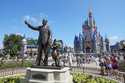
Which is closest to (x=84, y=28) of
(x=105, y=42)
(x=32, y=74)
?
(x=105, y=42)

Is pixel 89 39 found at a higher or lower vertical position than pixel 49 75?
higher

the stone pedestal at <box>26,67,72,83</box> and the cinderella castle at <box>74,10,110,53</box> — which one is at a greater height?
the cinderella castle at <box>74,10,110,53</box>

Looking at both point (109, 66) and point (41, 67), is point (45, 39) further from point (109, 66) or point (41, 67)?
point (109, 66)

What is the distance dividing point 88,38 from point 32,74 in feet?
327

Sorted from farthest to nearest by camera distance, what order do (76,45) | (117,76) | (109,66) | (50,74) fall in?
1. (76,45)
2. (109,66)
3. (117,76)
4. (50,74)

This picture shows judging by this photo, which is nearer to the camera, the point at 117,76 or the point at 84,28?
the point at 117,76

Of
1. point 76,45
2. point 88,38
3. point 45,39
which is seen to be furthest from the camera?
point 76,45

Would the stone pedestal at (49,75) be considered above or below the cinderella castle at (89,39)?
below

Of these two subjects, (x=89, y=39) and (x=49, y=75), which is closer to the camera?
(x=49, y=75)

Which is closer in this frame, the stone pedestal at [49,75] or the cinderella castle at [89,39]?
the stone pedestal at [49,75]

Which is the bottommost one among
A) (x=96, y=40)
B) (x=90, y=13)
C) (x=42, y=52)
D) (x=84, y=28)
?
(x=42, y=52)

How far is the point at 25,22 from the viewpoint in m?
15.0

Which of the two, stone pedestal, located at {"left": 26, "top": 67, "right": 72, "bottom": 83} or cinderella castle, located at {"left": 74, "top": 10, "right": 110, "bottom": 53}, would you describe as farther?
cinderella castle, located at {"left": 74, "top": 10, "right": 110, "bottom": 53}

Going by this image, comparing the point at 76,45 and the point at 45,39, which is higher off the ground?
the point at 76,45
